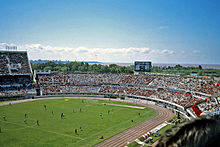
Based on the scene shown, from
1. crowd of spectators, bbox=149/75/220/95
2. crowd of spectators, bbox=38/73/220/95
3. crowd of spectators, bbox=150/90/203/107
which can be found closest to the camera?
crowd of spectators, bbox=150/90/203/107

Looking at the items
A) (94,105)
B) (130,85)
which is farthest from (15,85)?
(130,85)

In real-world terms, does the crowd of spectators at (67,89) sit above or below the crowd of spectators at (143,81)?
below

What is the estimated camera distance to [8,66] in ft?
242

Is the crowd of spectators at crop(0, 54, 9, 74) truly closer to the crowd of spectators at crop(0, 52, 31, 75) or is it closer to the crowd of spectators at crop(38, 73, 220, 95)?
the crowd of spectators at crop(0, 52, 31, 75)

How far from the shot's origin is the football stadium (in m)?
29.8

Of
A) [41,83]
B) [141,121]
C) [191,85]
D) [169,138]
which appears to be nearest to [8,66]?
[41,83]

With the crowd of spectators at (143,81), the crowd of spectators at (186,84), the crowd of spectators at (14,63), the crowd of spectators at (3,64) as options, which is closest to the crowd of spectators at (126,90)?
the crowd of spectators at (143,81)

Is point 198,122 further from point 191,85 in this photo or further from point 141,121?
point 191,85

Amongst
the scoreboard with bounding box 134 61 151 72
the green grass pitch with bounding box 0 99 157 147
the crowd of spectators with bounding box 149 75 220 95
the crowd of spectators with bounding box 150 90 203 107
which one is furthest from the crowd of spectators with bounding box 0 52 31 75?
the crowd of spectators with bounding box 150 90 203 107

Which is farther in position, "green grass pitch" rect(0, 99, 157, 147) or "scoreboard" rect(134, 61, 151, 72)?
"scoreboard" rect(134, 61, 151, 72)

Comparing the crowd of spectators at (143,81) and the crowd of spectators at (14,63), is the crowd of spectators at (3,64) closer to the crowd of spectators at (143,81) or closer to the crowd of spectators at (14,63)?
the crowd of spectators at (14,63)

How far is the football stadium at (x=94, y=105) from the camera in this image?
29.8 m

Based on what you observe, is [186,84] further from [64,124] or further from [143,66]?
[64,124]

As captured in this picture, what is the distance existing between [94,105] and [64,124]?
18.4 meters
